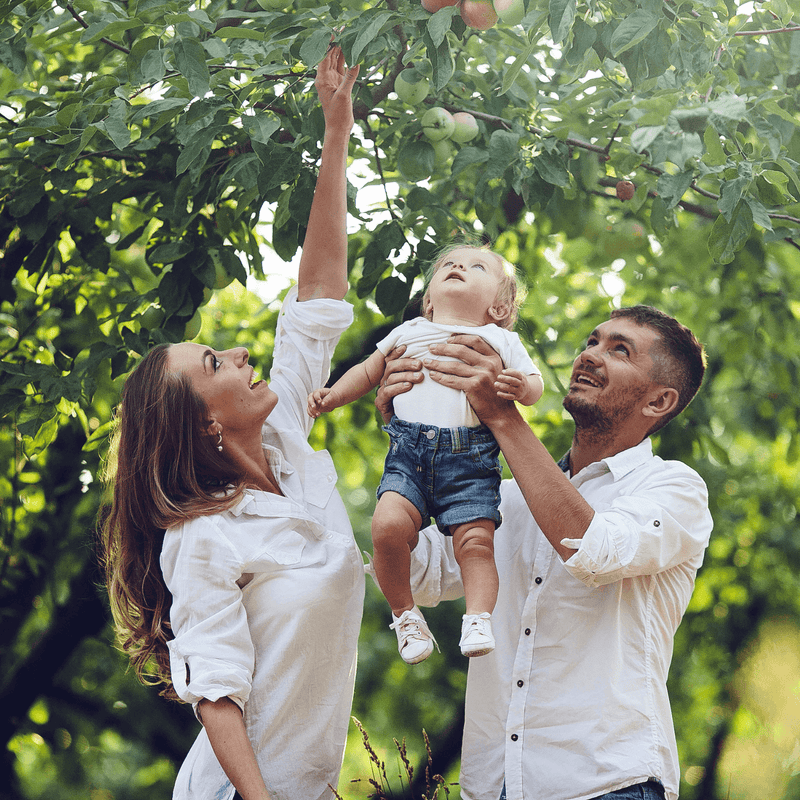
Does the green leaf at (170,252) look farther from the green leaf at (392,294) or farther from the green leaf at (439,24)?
the green leaf at (439,24)

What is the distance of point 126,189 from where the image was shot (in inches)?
115

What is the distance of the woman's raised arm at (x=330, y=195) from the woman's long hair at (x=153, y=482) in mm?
472

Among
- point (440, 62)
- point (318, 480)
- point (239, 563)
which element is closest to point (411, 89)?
point (440, 62)

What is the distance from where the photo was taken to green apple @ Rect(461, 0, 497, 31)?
88.4 inches

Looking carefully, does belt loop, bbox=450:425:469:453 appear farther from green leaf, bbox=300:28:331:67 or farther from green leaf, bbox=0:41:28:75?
green leaf, bbox=0:41:28:75

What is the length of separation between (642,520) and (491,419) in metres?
0.42

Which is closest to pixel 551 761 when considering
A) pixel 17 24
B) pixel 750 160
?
pixel 750 160

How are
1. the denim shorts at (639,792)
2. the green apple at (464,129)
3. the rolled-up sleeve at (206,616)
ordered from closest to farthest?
the rolled-up sleeve at (206,616) < the denim shorts at (639,792) < the green apple at (464,129)

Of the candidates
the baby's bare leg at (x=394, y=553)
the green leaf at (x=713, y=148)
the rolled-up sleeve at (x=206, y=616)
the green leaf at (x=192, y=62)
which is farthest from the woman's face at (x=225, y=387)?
the green leaf at (x=713, y=148)

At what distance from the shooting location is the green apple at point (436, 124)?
9.14 ft

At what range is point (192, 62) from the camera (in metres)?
2.14

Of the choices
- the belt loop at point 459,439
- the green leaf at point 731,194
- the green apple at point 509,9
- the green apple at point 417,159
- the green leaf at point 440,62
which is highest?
the green apple at point 509,9

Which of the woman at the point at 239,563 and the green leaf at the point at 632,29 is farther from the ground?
the green leaf at the point at 632,29

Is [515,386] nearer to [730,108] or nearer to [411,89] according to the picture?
[730,108]
